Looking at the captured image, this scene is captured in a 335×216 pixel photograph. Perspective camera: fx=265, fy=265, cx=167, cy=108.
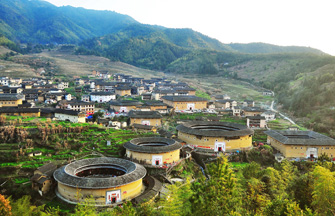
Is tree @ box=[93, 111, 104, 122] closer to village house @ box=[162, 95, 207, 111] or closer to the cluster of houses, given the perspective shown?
the cluster of houses

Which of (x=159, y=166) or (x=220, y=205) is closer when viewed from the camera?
(x=220, y=205)

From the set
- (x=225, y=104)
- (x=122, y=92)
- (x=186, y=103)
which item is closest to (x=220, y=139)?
(x=186, y=103)

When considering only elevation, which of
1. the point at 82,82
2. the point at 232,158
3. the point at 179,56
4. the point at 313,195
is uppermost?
the point at 179,56

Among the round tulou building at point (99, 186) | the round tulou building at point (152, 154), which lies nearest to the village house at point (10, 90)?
the round tulou building at point (152, 154)

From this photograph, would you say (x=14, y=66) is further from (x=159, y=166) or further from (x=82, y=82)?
(x=159, y=166)

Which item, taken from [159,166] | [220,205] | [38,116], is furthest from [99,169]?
[38,116]

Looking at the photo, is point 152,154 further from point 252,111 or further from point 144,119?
point 252,111

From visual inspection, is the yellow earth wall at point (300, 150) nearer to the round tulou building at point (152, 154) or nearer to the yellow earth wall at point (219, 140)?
the yellow earth wall at point (219, 140)
